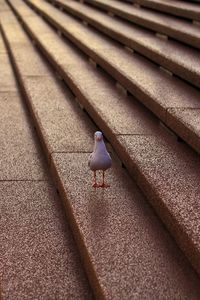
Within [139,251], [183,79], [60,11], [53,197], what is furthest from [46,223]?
[60,11]

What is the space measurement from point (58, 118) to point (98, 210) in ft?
5.21

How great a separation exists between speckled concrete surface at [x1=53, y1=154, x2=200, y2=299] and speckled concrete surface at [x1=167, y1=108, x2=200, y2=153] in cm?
41

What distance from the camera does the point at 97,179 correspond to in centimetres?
309

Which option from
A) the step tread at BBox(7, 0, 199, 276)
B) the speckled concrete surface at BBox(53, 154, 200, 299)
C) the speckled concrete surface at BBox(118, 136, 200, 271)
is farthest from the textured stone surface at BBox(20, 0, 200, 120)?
the speckled concrete surface at BBox(53, 154, 200, 299)

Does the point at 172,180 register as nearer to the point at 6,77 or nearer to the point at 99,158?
the point at 99,158

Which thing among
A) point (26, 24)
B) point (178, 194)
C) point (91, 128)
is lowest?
point (26, 24)

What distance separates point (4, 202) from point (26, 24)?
6.18 meters

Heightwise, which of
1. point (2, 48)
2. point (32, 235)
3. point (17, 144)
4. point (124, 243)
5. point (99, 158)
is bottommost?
point (2, 48)

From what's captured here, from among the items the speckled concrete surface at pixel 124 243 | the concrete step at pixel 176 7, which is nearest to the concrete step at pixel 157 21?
the concrete step at pixel 176 7

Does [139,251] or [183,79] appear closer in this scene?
[139,251]

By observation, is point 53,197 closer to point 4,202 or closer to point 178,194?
point 4,202

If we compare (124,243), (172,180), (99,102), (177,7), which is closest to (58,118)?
(99,102)

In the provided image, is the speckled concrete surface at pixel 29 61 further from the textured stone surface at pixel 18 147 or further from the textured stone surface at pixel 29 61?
the textured stone surface at pixel 18 147

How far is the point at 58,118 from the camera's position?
13.8ft
